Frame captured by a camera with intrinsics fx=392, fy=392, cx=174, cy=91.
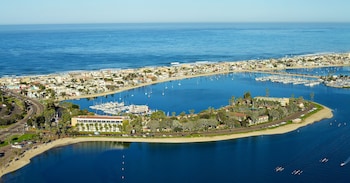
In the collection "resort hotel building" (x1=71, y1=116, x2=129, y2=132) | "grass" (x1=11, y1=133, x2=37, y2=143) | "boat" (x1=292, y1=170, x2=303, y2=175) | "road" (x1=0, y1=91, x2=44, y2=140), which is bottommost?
"grass" (x1=11, y1=133, x2=37, y2=143)

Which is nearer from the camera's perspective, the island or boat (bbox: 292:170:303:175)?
boat (bbox: 292:170:303:175)

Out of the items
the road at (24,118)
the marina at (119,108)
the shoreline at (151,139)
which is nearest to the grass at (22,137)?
the road at (24,118)

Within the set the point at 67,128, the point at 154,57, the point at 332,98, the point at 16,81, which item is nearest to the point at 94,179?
the point at 67,128

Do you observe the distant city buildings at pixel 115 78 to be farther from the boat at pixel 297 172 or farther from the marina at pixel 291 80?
the boat at pixel 297 172

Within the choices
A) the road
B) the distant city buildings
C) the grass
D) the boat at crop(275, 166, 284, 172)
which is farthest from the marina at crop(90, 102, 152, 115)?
the boat at crop(275, 166, 284, 172)

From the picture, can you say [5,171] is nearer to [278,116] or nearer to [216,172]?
[216,172]

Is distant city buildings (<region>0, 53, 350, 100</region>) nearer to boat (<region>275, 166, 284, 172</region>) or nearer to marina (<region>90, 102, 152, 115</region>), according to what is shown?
marina (<region>90, 102, 152, 115</region>)
